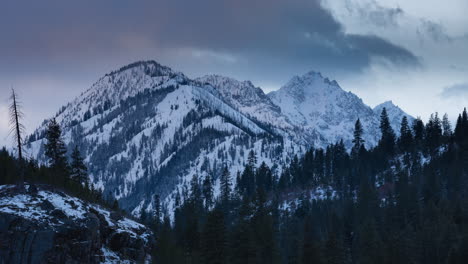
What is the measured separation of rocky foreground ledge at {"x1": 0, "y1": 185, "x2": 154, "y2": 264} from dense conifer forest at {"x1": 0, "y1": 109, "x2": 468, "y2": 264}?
371 centimetres

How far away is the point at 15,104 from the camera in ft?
196

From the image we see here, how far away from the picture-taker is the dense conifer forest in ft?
219

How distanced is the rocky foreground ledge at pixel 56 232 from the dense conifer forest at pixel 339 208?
3.71m

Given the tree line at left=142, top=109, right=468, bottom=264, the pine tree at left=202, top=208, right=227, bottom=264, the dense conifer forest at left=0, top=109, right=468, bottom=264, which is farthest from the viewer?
the tree line at left=142, top=109, right=468, bottom=264

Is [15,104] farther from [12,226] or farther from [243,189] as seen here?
[243,189]

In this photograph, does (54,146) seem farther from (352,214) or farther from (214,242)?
(352,214)

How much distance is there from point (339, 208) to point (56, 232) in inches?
2951

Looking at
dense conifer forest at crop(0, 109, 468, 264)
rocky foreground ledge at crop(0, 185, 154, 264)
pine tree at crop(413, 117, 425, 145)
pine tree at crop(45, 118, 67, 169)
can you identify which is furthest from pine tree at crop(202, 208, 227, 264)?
pine tree at crop(413, 117, 425, 145)

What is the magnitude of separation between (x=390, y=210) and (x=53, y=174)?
56070 mm

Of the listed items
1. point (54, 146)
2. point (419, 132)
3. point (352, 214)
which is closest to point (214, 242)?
point (54, 146)

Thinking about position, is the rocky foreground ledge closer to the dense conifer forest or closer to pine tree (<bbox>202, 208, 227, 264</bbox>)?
the dense conifer forest

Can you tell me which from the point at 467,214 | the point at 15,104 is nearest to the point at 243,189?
the point at 467,214

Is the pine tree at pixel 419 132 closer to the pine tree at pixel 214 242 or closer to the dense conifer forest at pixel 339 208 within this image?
the dense conifer forest at pixel 339 208

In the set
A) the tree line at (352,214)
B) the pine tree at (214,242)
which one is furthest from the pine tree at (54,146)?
the pine tree at (214,242)
